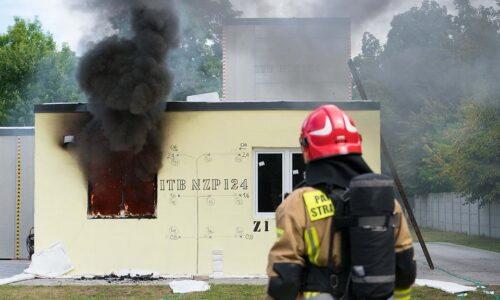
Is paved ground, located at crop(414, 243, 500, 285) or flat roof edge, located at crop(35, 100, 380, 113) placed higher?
flat roof edge, located at crop(35, 100, 380, 113)

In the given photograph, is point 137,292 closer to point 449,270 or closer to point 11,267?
point 11,267

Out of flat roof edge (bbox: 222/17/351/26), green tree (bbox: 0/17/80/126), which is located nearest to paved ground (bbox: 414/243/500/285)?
flat roof edge (bbox: 222/17/351/26)

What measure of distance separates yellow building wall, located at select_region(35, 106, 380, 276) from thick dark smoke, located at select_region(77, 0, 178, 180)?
345mm

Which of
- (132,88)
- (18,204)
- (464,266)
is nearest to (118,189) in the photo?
(132,88)

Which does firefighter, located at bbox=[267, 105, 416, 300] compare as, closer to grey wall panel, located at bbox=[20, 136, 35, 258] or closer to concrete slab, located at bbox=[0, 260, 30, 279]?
concrete slab, located at bbox=[0, 260, 30, 279]

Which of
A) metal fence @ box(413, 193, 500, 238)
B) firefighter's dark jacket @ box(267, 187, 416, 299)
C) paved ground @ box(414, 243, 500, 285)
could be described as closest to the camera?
firefighter's dark jacket @ box(267, 187, 416, 299)

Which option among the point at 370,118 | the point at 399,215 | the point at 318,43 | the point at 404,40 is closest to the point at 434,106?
the point at 404,40

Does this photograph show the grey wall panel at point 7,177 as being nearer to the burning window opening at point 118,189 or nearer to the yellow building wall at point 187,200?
the yellow building wall at point 187,200

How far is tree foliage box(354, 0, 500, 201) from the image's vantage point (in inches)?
471

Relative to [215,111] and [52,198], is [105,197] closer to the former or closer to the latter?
[52,198]

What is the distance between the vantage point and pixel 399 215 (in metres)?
3.44

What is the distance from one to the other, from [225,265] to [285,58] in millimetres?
5848

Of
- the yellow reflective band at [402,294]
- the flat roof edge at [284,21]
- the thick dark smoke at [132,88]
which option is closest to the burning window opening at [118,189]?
the thick dark smoke at [132,88]

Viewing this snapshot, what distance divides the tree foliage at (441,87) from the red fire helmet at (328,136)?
8.52m
